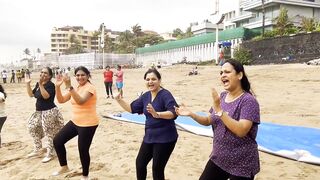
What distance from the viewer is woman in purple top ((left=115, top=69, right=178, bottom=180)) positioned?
4.18 metres

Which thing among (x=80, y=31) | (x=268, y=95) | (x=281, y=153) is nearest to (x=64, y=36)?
(x=80, y=31)

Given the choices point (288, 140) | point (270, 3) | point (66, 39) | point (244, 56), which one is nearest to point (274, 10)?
point (270, 3)

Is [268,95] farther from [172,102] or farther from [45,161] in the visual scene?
[172,102]

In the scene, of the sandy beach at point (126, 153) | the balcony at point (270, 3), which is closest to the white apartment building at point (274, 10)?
the balcony at point (270, 3)

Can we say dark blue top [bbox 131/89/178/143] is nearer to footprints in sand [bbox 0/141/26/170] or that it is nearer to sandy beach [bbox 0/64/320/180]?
sandy beach [bbox 0/64/320/180]

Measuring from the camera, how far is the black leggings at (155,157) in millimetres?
4188

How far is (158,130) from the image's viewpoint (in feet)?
13.8

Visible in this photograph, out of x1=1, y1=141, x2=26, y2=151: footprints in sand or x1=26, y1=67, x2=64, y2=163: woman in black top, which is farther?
x1=1, y1=141, x2=26, y2=151: footprints in sand

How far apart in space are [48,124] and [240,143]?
437 centimetres

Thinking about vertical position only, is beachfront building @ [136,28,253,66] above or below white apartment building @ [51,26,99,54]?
below

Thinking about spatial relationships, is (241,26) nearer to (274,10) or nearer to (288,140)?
(274,10)

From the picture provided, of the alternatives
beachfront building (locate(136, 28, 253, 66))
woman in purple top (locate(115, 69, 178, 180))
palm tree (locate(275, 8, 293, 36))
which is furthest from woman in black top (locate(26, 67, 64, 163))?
beachfront building (locate(136, 28, 253, 66))

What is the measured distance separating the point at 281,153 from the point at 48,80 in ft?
14.6

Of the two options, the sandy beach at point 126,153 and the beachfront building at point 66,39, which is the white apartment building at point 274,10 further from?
the beachfront building at point 66,39
